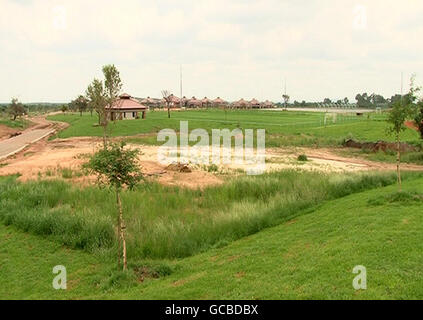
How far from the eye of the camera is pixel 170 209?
12641 millimetres

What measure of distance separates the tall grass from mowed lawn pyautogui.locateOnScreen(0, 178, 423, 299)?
0.57 metres

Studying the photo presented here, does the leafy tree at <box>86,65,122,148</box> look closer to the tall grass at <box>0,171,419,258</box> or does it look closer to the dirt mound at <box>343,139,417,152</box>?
the tall grass at <box>0,171,419,258</box>

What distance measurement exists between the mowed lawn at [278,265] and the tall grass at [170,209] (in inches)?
22.3

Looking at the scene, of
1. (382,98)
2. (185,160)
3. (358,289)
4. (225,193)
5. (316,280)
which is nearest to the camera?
(358,289)

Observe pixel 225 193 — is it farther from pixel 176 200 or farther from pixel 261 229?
pixel 261 229

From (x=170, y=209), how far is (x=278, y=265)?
6.29 meters

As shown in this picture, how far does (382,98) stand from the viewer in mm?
141500

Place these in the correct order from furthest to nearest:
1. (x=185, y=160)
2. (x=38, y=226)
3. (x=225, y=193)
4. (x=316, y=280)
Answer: (x=185, y=160) → (x=225, y=193) → (x=38, y=226) → (x=316, y=280)

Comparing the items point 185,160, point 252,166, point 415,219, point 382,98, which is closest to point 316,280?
point 415,219

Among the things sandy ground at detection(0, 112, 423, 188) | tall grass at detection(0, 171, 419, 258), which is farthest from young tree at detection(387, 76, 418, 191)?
sandy ground at detection(0, 112, 423, 188)

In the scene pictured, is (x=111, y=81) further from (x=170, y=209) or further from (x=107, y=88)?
(x=170, y=209)

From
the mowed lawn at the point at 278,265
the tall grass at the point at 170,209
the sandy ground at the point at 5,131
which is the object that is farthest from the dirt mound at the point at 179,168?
the sandy ground at the point at 5,131

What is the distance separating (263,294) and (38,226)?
781cm

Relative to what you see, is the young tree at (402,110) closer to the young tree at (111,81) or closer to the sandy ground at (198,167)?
the sandy ground at (198,167)
